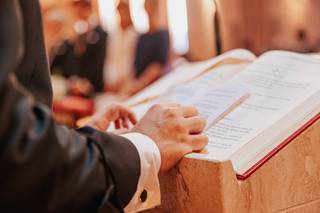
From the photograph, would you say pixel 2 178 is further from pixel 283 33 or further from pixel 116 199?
pixel 283 33

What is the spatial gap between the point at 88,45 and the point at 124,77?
465mm

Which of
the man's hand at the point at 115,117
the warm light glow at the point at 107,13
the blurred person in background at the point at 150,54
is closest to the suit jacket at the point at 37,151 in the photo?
the man's hand at the point at 115,117

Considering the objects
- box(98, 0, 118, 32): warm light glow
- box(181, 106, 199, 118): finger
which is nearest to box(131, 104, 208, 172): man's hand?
box(181, 106, 199, 118): finger

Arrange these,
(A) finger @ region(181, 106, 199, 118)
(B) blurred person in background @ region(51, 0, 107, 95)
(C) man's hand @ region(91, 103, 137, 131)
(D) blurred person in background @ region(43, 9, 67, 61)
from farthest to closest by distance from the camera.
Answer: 1. (D) blurred person in background @ region(43, 9, 67, 61)
2. (B) blurred person in background @ region(51, 0, 107, 95)
3. (C) man's hand @ region(91, 103, 137, 131)
4. (A) finger @ region(181, 106, 199, 118)

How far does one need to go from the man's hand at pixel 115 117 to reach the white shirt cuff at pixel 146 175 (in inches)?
→ 11.1

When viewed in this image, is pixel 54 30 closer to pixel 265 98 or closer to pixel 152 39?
pixel 152 39

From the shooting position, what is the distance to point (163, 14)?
6.61 m

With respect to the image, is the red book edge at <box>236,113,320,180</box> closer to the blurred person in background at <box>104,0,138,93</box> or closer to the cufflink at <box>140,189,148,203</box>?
the cufflink at <box>140,189,148,203</box>

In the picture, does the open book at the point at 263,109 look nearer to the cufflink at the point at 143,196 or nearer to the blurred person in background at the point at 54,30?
the cufflink at the point at 143,196

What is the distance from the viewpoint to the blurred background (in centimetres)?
418

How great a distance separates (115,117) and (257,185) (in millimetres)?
399

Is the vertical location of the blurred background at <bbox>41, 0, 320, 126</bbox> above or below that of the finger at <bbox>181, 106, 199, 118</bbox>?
below

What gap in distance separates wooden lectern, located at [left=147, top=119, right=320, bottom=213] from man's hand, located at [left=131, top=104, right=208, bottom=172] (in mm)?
23

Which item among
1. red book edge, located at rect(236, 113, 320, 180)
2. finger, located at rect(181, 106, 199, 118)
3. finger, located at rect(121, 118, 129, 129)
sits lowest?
finger, located at rect(121, 118, 129, 129)
